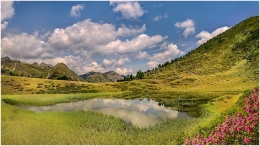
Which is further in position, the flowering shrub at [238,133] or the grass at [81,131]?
the grass at [81,131]

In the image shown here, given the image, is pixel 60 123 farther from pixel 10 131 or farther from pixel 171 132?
pixel 171 132

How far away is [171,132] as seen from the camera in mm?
25922

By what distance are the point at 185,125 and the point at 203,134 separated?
9897 millimetres

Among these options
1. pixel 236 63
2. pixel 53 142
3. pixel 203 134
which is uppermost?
pixel 236 63

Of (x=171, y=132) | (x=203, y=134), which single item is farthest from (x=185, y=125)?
(x=203, y=134)

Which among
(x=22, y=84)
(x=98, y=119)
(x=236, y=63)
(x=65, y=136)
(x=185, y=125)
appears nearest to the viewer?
(x=65, y=136)

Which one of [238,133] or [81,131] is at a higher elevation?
[238,133]

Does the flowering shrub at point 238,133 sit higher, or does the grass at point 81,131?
the flowering shrub at point 238,133

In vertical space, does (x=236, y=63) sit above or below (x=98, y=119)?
above

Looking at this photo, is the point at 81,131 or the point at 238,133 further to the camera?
the point at 81,131

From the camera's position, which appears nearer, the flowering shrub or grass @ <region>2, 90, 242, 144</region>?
the flowering shrub

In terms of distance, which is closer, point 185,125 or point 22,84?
point 185,125

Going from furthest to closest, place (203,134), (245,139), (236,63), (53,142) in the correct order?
(236,63) → (53,142) → (203,134) → (245,139)

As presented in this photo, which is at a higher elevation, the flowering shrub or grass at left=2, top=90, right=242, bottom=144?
the flowering shrub
